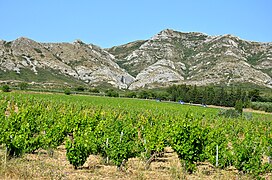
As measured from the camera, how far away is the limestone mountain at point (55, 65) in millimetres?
143750

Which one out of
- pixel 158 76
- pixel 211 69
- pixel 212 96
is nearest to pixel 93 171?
pixel 212 96

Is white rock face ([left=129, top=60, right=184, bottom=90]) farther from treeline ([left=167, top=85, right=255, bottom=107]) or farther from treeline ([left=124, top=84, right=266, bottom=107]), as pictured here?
treeline ([left=167, top=85, right=255, bottom=107])

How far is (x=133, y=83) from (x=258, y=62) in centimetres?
7324

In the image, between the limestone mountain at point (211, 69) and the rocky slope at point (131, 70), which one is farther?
the limestone mountain at point (211, 69)

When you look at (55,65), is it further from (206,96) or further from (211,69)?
(206,96)

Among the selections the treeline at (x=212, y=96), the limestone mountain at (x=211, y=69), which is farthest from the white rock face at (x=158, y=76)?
the treeline at (x=212, y=96)

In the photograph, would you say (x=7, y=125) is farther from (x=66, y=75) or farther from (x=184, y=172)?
(x=66, y=75)

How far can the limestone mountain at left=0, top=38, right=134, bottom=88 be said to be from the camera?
472 feet

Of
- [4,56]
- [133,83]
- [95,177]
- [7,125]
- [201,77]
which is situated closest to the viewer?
[95,177]

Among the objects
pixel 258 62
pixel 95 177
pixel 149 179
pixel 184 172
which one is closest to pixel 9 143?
pixel 95 177

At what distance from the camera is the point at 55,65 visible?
537 feet

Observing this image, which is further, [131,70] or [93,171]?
[131,70]

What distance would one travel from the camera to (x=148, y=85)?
165750 mm

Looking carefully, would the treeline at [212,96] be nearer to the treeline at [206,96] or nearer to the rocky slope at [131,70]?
the treeline at [206,96]
